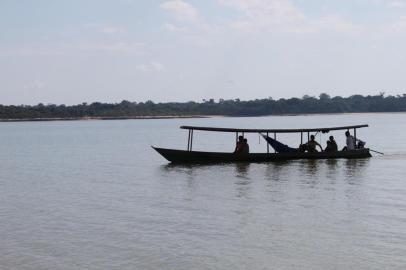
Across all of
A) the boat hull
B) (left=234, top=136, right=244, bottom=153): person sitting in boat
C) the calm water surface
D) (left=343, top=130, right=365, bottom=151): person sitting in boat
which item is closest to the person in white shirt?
(left=343, top=130, right=365, bottom=151): person sitting in boat

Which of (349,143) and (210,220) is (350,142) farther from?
(210,220)

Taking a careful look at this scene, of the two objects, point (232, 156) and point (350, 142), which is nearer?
point (232, 156)

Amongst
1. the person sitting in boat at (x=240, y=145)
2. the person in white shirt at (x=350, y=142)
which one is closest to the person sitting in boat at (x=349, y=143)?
the person in white shirt at (x=350, y=142)

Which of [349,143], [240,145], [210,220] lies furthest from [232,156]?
[210,220]

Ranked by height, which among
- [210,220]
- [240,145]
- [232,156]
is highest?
[240,145]

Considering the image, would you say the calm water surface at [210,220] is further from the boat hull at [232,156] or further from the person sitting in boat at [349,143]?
the person sitting in boat at [349,143]

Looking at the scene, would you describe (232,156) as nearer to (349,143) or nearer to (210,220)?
(349,143)

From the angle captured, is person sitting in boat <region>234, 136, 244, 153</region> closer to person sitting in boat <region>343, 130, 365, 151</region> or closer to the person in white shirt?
person sitting in boat <region>343, 130, 365, 151</region>

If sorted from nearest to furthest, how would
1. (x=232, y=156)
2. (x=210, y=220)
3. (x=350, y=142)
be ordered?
(x=210, y=220) → (x=232, y=156) → (x=350, y=142)

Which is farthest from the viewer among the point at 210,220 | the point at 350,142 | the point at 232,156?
the point at 350,142

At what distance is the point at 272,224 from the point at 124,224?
384 cm

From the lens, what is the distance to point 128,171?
3256cm

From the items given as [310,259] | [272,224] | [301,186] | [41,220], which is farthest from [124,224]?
[301,186]

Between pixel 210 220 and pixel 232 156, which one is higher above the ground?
pixel 232 156
